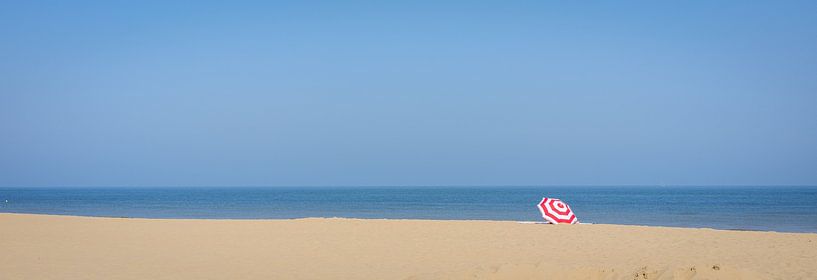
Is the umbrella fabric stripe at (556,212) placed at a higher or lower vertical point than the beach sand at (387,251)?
higher

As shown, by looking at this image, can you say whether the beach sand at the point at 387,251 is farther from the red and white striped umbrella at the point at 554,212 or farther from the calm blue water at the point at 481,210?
the calm blue water at the point at 481,210

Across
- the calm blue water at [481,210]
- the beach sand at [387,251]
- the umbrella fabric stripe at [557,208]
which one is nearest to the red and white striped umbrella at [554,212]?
the umbrella fabric stripe at [557,208]

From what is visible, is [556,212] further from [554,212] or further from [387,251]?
[387,251]

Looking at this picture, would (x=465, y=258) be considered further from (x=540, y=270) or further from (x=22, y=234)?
(x=22, y=234)

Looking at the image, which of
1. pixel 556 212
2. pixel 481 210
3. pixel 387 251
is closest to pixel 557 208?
pixel 556 212

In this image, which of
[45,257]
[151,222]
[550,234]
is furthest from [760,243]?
[151,222]

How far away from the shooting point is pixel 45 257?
12805 mm

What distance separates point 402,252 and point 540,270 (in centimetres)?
596

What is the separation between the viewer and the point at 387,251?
45.9 ft

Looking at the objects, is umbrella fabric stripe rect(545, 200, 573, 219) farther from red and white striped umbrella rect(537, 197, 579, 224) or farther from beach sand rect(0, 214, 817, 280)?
beach sand rect(0, 214, 817, 280)

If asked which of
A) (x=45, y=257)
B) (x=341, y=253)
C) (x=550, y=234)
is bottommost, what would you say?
(x=45, y=257)

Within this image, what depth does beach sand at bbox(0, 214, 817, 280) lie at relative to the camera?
10.6m

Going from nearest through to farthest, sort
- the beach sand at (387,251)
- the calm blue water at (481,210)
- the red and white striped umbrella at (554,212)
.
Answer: the beach sand at (387,251) → the red and white striped umbrella at (554,212) → the calm blue water at (481,210)

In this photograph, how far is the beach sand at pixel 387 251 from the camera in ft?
34.7
